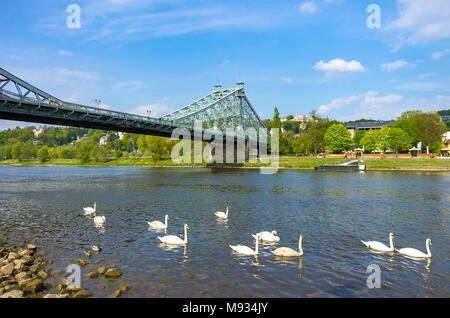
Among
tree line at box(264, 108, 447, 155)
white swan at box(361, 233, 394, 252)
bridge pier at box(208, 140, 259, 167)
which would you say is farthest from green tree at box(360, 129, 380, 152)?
white swan at box(361, 233, 394, 252)

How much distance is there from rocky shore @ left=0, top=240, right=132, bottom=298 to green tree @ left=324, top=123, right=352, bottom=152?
9436cm

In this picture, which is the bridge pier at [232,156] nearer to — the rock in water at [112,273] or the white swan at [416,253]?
the white swan at [416,253]

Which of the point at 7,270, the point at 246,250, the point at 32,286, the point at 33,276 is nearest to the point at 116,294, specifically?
the point at 32,286

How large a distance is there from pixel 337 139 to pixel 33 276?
Result: 320 ft

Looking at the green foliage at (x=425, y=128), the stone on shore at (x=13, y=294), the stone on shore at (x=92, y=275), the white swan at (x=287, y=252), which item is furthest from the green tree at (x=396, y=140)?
the stone on shore at (x=13, y=294)

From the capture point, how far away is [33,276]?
10234mm

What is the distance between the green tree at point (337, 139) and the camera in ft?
320

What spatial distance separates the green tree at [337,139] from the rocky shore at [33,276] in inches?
3715

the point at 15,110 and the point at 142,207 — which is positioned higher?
the point at 15,110

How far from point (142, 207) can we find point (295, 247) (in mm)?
14657

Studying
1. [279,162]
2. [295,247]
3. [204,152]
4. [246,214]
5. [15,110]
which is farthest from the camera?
[204,152]
